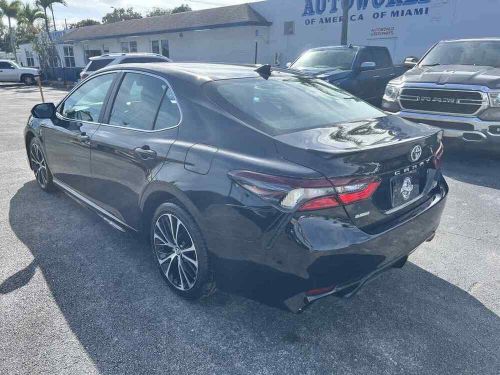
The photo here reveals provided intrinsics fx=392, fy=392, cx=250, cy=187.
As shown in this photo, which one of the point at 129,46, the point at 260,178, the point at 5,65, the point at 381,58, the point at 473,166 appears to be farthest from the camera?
the point at 129,46

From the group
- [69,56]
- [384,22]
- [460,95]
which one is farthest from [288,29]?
[69,56]

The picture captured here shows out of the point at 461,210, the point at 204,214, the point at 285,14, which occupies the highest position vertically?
the point at 285,14

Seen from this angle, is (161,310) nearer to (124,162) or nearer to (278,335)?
(278,335)

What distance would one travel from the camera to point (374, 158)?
2215 millimetres

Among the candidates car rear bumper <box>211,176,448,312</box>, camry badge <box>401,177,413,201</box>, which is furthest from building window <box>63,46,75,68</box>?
camry badge <box>401,177,413,201</box>

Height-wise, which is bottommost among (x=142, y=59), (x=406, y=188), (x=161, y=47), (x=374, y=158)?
(x=406, y=188)

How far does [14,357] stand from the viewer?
2.34 metres

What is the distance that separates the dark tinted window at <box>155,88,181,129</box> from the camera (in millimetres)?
2785

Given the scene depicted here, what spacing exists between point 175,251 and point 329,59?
7.47 m

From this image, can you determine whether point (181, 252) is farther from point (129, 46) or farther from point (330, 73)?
point (129, 46)

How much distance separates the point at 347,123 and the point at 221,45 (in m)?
23.9

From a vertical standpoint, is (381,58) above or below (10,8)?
below

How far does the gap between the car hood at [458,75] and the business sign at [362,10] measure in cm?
1132

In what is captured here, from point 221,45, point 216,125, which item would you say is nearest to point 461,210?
point 216,125
